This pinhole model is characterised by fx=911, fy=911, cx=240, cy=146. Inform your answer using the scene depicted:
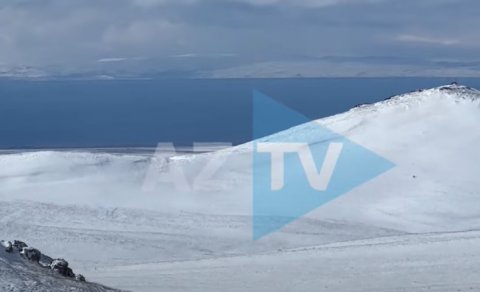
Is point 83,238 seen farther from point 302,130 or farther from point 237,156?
point 302,130

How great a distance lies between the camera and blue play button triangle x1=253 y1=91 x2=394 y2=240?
24844 mm

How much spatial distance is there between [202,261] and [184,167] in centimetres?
1067

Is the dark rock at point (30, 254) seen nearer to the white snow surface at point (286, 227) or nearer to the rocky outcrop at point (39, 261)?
the rocky outcrop at point (39, 261)

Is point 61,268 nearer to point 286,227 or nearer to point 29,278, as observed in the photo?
point 29,278

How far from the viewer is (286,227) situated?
23.1 metres

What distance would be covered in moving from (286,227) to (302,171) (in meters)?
5.08

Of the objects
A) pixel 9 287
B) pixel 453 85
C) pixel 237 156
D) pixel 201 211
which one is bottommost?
pixel 9 287

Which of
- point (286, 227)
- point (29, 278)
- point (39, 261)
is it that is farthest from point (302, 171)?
point (29, 278)

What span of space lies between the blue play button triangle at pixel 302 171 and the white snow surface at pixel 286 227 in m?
0.32

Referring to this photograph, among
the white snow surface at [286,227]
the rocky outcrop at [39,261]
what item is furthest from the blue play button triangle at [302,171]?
the rocky outcrop at [39,261]

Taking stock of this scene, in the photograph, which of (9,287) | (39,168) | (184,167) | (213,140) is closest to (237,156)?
(184,167)

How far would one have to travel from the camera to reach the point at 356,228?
23.2m

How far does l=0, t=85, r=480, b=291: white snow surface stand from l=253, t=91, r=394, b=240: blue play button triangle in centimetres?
32

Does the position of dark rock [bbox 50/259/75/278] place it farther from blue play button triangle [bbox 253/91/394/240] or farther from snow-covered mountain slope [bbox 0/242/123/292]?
blue play button triangle [bbox 253/91/394/240]
